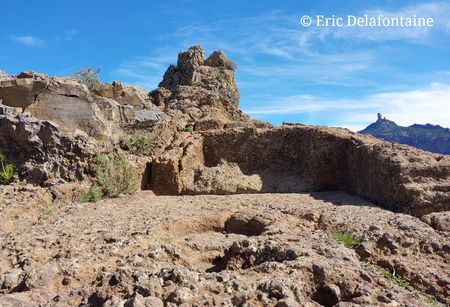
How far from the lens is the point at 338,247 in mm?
3758

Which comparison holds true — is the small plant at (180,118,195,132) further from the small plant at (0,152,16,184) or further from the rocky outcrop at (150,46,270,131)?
the small plant at (0,152,16,184)

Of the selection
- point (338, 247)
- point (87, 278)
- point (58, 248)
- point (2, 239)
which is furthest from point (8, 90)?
point (338, 247)

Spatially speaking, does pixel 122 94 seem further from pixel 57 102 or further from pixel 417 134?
pixel 417 134

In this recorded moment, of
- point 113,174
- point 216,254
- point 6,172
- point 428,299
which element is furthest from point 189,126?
point 428,299

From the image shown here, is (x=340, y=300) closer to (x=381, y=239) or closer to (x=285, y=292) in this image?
(x=285, y=292)

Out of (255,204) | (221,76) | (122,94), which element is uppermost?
(221,76)

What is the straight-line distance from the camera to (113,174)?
25.1 ft

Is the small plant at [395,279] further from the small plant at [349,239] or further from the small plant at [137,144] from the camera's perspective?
the small plant at [137,144]

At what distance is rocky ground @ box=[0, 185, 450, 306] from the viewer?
299cm

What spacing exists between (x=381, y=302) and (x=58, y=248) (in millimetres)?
3215

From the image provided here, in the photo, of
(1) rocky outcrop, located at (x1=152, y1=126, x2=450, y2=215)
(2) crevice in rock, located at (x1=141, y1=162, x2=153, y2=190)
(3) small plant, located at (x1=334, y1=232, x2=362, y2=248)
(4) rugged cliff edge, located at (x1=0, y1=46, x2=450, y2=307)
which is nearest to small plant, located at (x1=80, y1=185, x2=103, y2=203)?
(4) rugged cliff edge, located at (x1=0, y1=46, x2=450, y2=307)

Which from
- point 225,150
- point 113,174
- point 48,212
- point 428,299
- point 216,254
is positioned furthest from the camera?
point 225,150

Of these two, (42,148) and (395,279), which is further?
(42,148)

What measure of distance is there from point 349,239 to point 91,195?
14.5 ft
